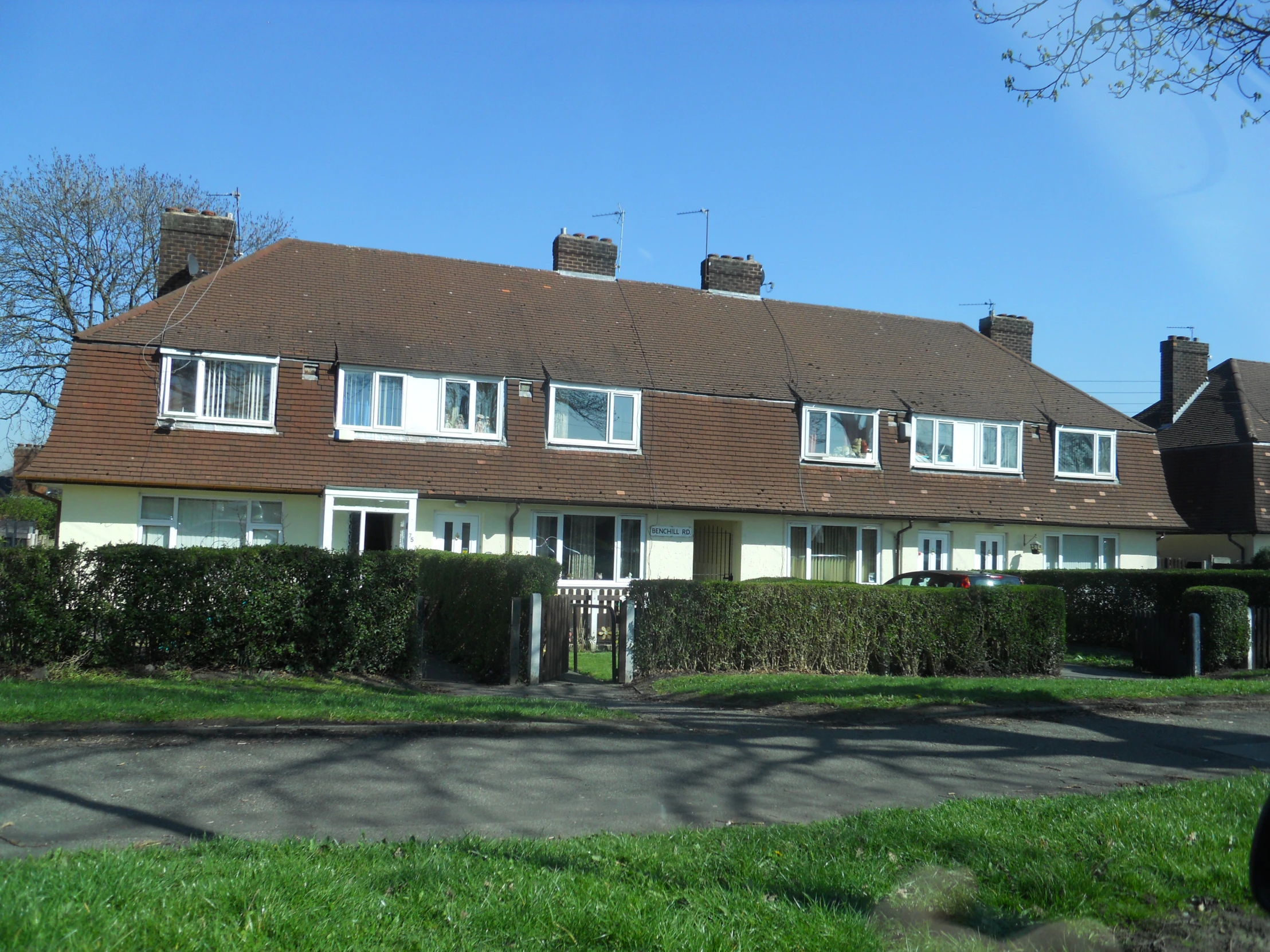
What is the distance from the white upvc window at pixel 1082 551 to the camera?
28.4 meters

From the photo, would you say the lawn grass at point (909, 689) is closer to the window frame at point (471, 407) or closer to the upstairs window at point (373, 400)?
the window frame at point (471, 407)

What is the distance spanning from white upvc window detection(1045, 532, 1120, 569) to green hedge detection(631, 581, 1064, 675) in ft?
41.2

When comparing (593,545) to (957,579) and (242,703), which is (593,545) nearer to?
(957,579)

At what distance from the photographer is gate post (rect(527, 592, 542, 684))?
575 inches

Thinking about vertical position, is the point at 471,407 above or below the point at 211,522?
above

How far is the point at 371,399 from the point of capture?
22875mm

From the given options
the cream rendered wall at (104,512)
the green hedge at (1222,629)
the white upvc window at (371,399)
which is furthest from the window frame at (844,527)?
the cream rendered wall at (104,512)

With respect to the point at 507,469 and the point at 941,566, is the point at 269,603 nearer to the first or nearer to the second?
the point at 507,469

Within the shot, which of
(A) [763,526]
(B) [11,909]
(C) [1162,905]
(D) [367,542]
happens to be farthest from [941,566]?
(B) [11,909]

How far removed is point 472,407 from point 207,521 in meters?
5.99

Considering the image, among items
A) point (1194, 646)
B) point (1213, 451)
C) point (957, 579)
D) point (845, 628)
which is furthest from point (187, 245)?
point (1213, 451)

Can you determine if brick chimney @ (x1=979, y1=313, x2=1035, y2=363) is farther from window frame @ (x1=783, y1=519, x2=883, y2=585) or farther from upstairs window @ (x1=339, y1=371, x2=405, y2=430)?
upstairs window @ (x1=339, y1=371, x2=405, y2=430)

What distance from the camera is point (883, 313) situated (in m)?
33.0

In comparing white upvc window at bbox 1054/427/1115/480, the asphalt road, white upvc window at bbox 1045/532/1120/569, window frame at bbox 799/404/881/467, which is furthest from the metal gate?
the asphalt road
